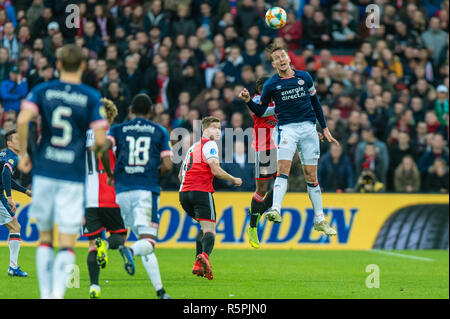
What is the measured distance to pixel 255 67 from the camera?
20.8m

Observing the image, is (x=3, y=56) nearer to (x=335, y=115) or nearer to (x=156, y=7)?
(x=156, y=7)

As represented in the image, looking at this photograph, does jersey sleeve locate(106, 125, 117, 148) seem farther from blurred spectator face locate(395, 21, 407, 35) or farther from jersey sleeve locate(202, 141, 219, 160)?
blurred spectator face locate(395, 21, 407, 35)

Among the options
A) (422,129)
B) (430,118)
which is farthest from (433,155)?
(430,118)

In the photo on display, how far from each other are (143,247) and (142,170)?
0.90 metres

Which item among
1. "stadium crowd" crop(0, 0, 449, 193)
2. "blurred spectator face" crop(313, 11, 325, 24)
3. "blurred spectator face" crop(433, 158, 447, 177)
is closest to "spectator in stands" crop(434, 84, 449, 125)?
"stadium crowd" crop(0, 0, 449, 193)

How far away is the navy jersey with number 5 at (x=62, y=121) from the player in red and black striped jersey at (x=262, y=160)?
4.93 meters

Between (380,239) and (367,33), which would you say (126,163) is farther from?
(367,33)

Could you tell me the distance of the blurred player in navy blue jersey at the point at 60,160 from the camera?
834 cm

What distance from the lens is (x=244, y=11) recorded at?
22375 millimetres

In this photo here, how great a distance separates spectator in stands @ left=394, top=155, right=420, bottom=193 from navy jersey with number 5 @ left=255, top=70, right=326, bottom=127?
809cm

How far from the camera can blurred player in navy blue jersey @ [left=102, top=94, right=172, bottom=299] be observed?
9695 mm
